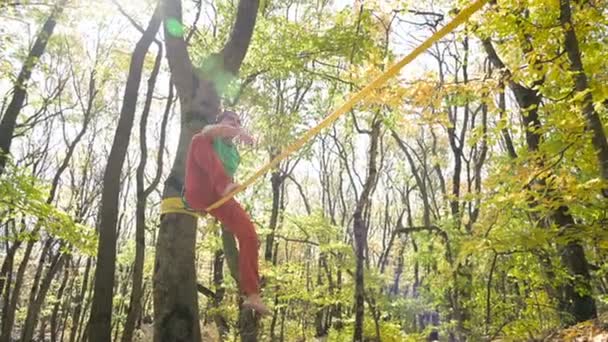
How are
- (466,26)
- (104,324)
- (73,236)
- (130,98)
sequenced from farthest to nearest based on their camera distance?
(73,236) < (130,98) < (466,26) < (104,324)

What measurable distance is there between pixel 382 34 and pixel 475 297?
712 cm

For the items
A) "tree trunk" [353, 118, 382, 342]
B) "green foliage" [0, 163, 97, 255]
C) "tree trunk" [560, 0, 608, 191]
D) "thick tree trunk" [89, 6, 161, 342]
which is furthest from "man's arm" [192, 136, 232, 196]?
"tree trunk" [353, 118, 382, 342]

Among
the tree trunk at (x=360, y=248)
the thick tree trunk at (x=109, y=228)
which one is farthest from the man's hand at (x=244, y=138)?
the tree trunk at (x=360, y=248)

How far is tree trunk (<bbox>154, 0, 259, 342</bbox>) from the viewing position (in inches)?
108

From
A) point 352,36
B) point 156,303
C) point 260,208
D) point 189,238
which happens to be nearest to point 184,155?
point 189,238

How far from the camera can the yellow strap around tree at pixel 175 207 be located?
2955mm

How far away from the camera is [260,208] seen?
14.1 m

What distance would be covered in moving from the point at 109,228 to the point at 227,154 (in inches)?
113

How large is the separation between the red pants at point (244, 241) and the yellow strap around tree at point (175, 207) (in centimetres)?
16

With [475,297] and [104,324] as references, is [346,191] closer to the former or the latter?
[475,297]

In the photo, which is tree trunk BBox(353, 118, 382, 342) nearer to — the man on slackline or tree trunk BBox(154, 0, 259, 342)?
tree trunk BBox(154, 0, 259, 342)

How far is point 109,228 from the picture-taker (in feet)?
Answer: 16.5

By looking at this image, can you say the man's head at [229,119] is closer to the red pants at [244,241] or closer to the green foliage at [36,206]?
the red pants at [244,241]

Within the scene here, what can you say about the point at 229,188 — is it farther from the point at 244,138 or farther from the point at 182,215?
the point at 182,215
